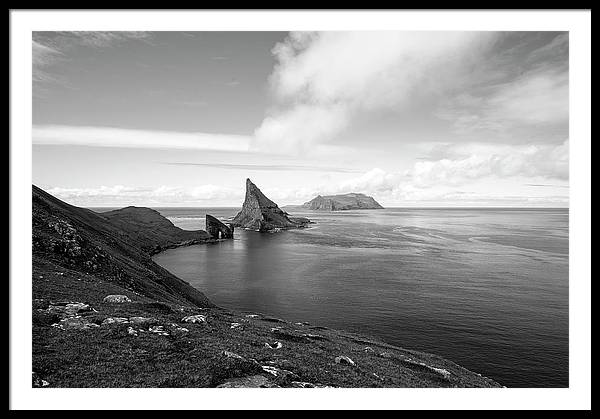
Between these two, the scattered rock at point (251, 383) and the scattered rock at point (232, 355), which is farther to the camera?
the scattered rock at point (232, 355)

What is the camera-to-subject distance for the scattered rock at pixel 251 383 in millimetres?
14273

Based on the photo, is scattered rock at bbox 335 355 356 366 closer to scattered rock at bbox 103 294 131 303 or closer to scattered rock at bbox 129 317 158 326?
scattered rock at bbox 129 317 158 326

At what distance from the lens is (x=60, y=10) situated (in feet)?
44.1

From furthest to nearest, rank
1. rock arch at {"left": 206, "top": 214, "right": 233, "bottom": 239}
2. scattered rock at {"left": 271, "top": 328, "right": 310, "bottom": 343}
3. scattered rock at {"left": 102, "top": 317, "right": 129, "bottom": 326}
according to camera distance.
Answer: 1. rock arch at {"left": 206, "top": 214, "right": 233, "bottom": 239}
2. scattered rock at {"left": 271, "top": 328, "right": 310, "bottom": 343}
3. scattered rock at {"left": 102, "top": 317, "right": 129, "bottom": 326}

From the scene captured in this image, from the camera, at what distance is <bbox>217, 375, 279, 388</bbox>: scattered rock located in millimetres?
14273

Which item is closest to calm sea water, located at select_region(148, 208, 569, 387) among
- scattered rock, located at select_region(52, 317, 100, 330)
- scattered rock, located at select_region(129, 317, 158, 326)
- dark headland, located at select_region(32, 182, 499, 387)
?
dark headland, located at select_region(32, 182, 499, 387)

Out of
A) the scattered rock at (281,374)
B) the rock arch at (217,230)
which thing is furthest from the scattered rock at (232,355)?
the rock arch at (217,230)

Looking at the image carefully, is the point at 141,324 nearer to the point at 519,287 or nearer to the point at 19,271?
the point at 19,271

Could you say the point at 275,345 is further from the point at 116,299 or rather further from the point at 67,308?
the point at 67,308

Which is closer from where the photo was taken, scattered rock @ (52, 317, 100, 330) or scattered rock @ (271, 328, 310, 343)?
scattered rock @ (52, 317, 100, 330)

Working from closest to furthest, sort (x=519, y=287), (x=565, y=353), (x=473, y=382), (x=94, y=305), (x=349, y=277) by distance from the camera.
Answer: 1. (x=94, y=305)
2. (x=473, y=382)
3. (x=565, y=353)
4. (x=519, y=287)
5. (x=349, y=277)

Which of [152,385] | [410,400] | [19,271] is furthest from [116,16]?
[410,400]

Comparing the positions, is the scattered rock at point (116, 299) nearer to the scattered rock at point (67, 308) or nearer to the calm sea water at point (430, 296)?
the scattered rock at point (67, 308)

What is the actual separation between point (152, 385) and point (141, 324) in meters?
7.19
